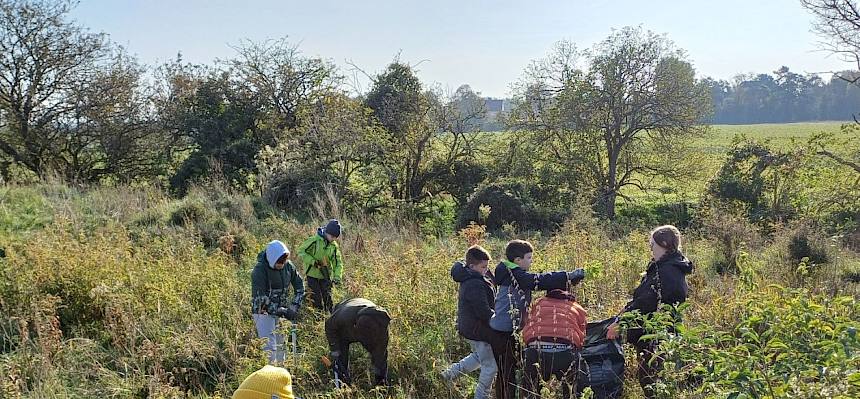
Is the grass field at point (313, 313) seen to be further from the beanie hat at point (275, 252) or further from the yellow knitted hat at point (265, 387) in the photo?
the yellow knitted hat at point (265, 387)

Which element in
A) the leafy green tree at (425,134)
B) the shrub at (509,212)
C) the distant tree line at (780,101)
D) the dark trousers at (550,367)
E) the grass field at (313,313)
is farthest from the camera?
the distant tree line at (780,101)

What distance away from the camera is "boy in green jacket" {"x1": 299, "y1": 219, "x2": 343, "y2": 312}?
21.1ft

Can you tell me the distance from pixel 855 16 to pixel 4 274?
15070mm

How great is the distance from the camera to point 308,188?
1323 centimetres

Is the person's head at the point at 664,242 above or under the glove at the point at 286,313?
above

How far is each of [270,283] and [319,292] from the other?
3.02 feet

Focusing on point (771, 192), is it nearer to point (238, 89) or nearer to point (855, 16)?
point (855, 16)

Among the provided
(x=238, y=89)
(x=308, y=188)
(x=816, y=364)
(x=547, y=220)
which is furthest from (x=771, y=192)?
(x=238, y=89)

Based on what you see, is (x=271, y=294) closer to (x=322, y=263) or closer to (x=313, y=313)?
(x=313, y=313)

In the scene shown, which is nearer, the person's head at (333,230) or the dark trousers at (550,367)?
the dark trousers at (550,367)

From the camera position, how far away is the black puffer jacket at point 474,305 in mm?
4480

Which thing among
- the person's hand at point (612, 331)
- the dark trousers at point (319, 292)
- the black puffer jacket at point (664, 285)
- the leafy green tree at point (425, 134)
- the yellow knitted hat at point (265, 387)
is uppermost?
the leafy green tree at point (425, 134)

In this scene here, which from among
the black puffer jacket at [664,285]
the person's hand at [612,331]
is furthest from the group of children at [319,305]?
the black puffer jacket at [664,285]

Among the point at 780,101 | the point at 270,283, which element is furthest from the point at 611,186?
the point at 780,101
